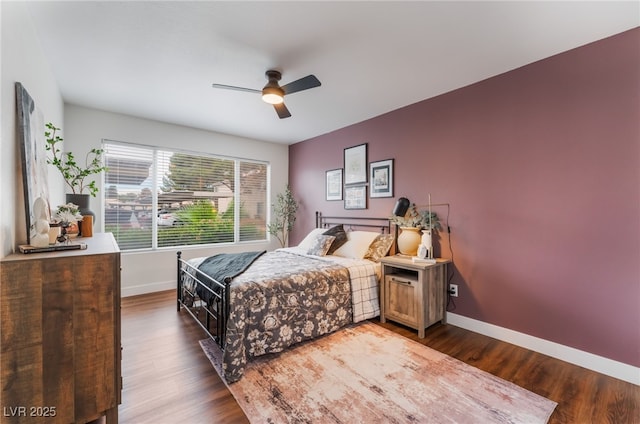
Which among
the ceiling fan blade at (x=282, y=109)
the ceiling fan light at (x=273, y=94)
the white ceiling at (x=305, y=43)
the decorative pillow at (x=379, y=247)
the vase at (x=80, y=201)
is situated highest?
the white ceiling at (x=305, y=43)

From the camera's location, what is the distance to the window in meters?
3.93

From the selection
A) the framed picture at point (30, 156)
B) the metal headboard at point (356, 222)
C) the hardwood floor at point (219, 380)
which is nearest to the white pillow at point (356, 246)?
the metal headboard at point (356, 222)

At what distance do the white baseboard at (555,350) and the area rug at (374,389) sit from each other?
75 centimetres

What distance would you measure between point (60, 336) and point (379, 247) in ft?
9.74

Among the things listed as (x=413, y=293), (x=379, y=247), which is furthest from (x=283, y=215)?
(x=413, y=293)

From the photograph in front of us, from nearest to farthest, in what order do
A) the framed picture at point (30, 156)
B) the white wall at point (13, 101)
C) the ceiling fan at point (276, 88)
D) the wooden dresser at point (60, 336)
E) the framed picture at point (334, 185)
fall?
1. the wooden dresser at point (60, 336)
2. the white wall at point (13, 101)
3. the framed picture at point (30, 156)
4. the ceiling fan at point (276, 88)
5. the framed picture at point (334, 185)

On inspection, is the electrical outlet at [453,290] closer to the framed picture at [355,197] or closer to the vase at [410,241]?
the vase at [410,241]

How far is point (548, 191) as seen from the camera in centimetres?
242

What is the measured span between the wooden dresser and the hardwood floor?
0.37 meters

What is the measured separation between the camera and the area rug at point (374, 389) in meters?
1.65

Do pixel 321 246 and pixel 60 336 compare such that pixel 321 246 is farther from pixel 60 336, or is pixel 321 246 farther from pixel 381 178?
pixel 60 336

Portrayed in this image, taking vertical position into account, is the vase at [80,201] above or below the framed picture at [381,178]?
below

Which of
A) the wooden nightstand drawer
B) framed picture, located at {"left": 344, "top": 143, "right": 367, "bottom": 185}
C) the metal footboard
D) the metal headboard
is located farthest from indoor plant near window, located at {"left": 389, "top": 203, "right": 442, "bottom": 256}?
the metal footboard

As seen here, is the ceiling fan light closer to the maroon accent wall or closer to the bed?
the bed
